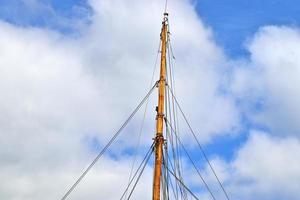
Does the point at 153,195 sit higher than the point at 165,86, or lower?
lower

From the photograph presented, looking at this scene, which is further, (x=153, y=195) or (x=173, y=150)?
(x=173, y=150)

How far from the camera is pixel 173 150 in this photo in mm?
51938

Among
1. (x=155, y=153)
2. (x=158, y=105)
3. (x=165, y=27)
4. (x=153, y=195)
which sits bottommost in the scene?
(x=153, y=195)

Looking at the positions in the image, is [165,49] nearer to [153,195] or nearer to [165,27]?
[165,27]

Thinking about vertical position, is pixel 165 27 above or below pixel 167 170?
above

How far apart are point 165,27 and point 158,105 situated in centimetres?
667

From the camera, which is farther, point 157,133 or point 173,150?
point 173,150

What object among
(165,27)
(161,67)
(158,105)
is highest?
(165,27)

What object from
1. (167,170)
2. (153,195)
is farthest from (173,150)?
(153,195)

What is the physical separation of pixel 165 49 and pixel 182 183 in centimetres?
1070

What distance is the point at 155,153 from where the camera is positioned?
48500 mm

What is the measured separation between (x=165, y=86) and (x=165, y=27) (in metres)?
4.95

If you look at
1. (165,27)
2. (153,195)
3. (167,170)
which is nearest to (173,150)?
(167,170)

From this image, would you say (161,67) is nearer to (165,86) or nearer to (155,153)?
(165,86)
